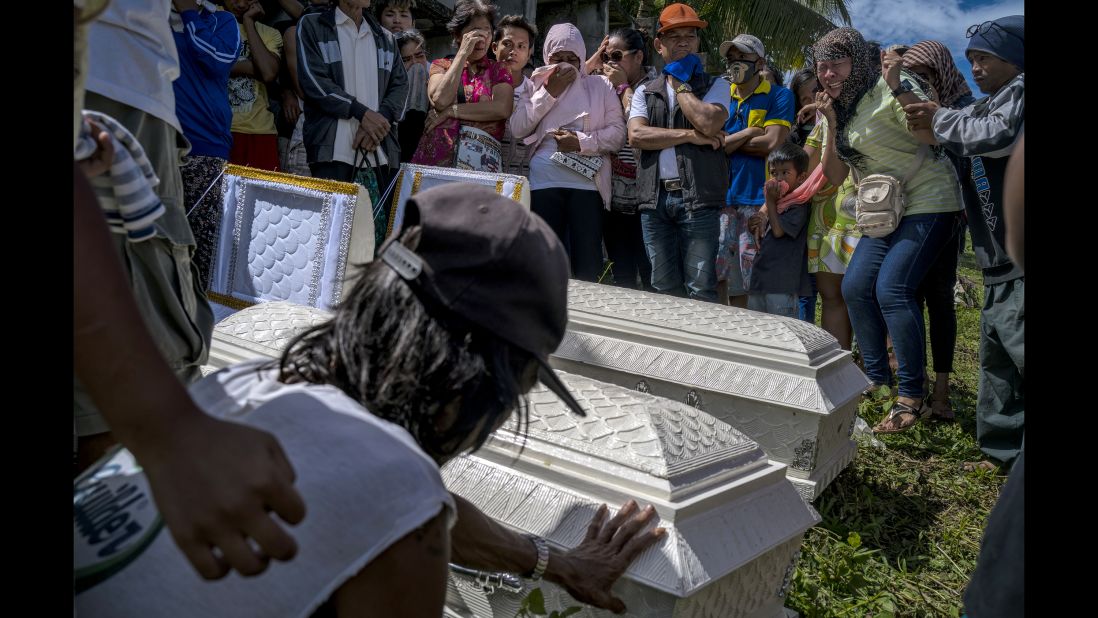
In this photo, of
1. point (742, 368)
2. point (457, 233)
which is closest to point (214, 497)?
point (457, 233)

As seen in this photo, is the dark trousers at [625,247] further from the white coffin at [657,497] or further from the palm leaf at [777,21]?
the palm leaf at [777,21]

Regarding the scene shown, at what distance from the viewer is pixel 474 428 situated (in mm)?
1134

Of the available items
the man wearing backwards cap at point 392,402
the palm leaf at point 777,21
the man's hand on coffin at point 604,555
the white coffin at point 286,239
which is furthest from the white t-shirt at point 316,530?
the palm leaf at point 777,21

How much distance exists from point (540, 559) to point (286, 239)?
222 centimetres

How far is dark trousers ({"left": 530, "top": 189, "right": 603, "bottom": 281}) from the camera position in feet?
14.3

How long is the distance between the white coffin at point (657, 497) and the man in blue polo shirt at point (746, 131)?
271cm

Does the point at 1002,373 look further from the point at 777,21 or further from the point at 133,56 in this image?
the point at 777,21

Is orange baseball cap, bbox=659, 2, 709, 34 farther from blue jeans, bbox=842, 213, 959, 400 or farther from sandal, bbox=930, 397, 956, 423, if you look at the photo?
sandal, bbox=930, 397, 956, 423

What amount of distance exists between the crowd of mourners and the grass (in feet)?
0.57

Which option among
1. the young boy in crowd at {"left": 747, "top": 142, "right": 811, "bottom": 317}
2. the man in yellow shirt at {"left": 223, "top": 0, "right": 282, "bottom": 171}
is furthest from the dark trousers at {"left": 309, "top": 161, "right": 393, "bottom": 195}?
the young boy in crowd at {"left": 747, "top": 142, "right": 811, "bottom": 317}

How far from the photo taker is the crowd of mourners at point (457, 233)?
2.79 feet
